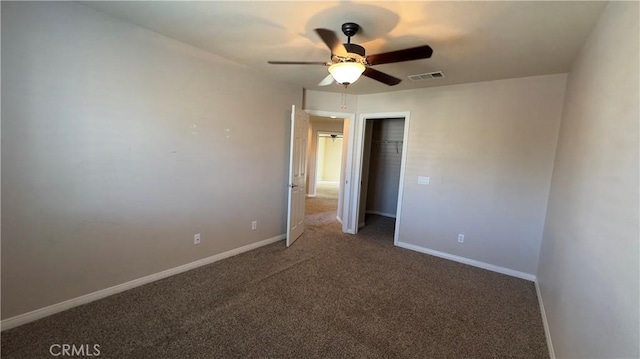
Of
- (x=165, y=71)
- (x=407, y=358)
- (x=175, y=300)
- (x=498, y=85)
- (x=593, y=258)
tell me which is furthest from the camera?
(x=498, y=85)

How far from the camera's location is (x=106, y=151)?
7.68ft

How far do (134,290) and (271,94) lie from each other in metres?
2.83

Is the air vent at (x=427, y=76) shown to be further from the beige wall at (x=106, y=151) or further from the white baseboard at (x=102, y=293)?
the white baseboard at (x=102, y=293)

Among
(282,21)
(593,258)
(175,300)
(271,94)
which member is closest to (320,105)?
(271,94)

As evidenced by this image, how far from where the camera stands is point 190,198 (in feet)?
9.89

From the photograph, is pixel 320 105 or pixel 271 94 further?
pixel 320 105

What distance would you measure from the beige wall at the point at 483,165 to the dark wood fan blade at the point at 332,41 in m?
2.40

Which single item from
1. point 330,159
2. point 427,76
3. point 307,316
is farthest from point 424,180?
point 330,159

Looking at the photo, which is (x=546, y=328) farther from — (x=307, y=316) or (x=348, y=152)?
(x=348, y=152)

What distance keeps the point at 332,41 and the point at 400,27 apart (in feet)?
2.25

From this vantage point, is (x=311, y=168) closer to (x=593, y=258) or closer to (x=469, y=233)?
(x=469, y=233)

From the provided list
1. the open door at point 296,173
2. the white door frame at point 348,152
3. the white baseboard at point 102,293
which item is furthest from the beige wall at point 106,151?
the white door frame at point 348,152

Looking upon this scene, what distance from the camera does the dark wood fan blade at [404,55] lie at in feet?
6.19

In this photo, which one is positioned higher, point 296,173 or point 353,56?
point 353,56
